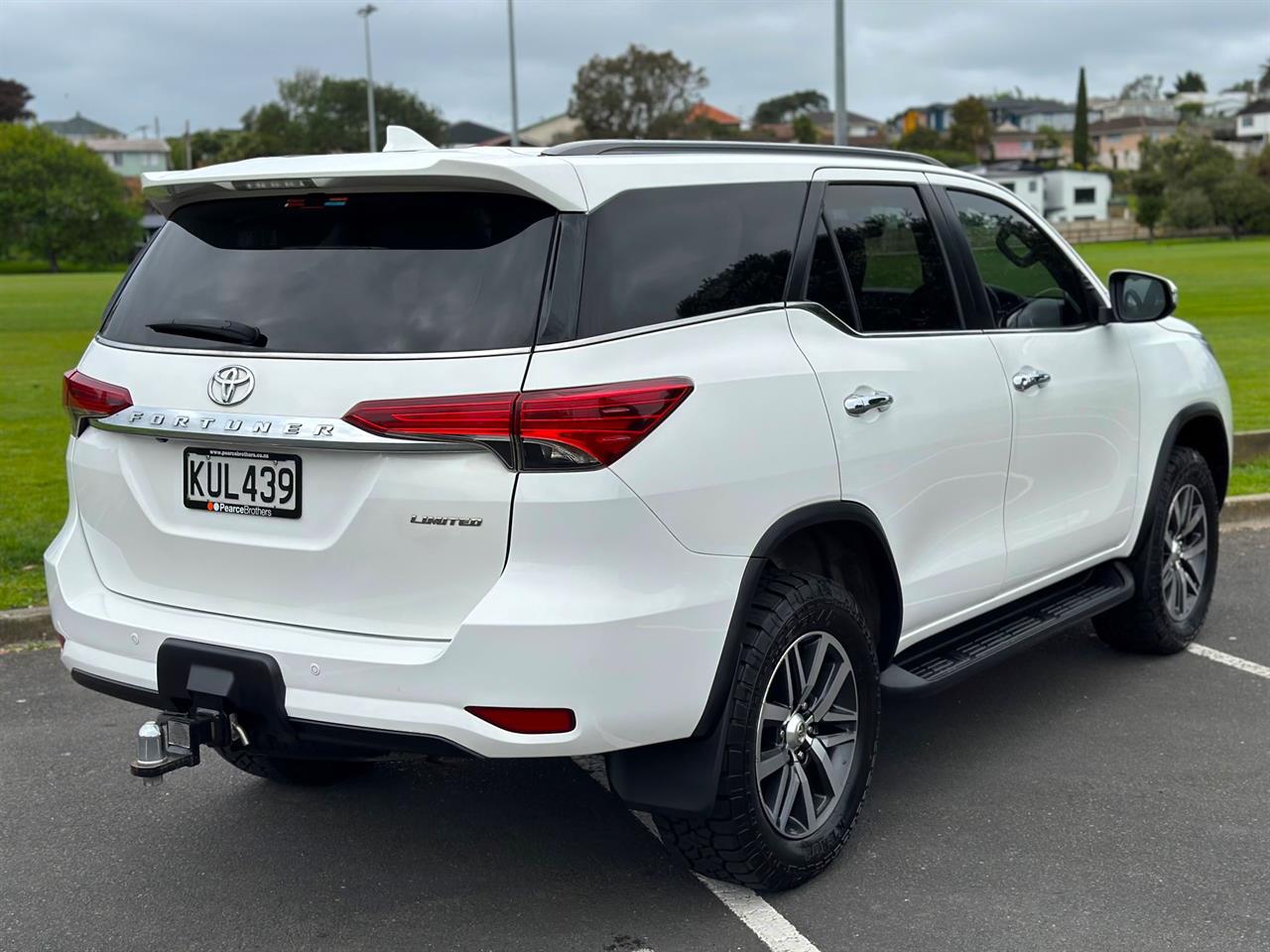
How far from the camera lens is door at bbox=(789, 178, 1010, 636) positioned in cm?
386

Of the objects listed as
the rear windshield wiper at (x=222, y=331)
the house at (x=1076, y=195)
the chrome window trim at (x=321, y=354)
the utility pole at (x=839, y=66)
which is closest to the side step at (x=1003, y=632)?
the chrome window trim at (x=321, y=354)

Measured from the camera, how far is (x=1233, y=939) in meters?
3.46

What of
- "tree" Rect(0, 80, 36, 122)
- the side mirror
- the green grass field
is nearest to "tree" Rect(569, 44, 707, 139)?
"tree" Rect(0, 80, 36, 122)

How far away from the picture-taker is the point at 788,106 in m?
164

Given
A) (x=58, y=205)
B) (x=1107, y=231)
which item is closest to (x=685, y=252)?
(x=58, y=205)

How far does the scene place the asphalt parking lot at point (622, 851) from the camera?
3.58 meters

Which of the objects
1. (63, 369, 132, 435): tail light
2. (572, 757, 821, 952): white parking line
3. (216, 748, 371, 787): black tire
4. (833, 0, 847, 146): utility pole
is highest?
(833, 0, 847, 146): utility pole

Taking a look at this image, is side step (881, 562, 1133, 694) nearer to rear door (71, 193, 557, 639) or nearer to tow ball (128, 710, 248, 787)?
rear door (71, 193, 557, 639)

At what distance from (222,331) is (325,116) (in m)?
113

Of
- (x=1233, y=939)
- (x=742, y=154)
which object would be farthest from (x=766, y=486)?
(x=1233, y=939)

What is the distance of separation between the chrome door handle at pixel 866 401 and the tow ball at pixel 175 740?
1.74m

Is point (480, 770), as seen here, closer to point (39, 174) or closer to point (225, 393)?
point (225, 393)

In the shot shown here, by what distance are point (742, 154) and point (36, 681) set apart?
3.64 meters

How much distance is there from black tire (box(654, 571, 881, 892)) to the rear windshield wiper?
1357 mm
